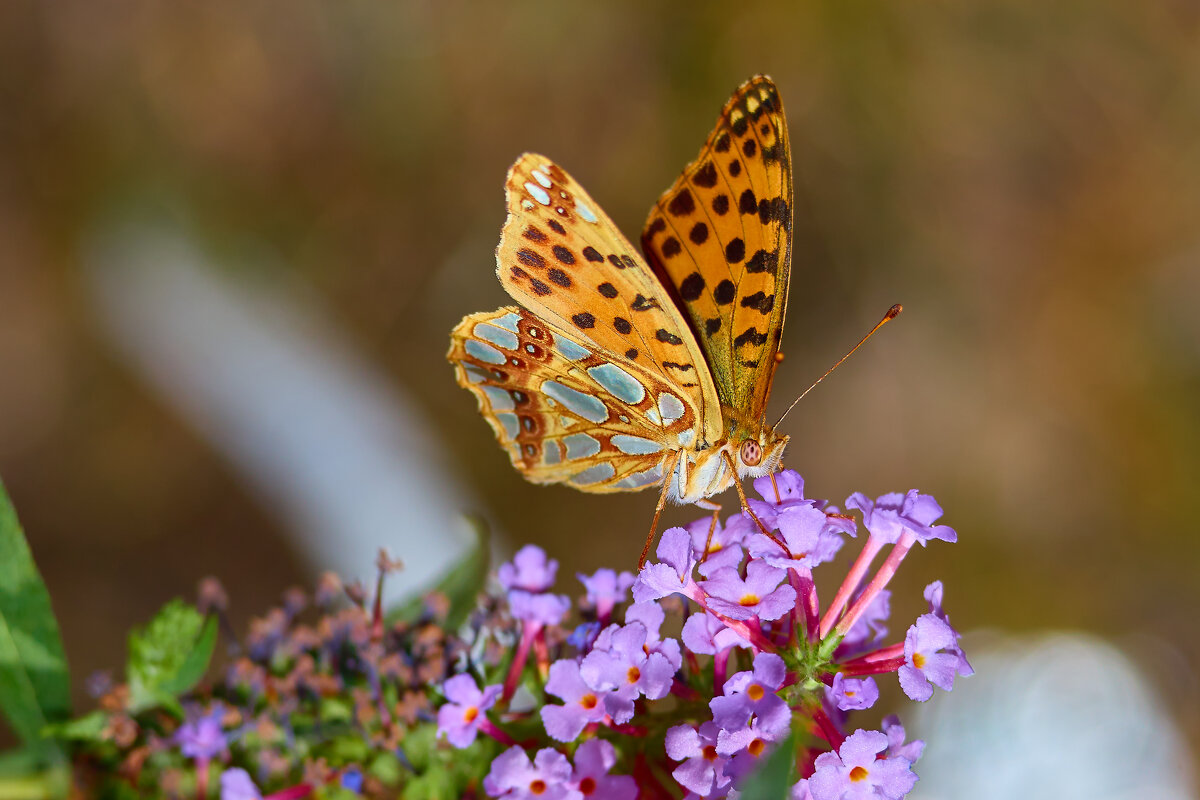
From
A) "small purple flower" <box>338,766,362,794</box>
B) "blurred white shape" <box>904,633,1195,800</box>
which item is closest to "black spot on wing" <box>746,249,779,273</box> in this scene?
"small purple flower" <box>338,766,362,794</box>

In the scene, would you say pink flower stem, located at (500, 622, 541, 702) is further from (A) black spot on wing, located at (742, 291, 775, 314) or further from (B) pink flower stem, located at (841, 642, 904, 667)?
(A) black spot on wing, located at (742, 291, 775, 314)

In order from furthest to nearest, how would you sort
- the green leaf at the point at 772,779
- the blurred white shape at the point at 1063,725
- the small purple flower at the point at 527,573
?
the blurred white shape at the point at 1063,725
the small purple flower at the point at 527,573
the green leaf at the point at 772,779

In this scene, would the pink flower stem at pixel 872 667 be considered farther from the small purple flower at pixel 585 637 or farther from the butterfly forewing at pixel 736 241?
the butterfly forewing at pixel 736 241

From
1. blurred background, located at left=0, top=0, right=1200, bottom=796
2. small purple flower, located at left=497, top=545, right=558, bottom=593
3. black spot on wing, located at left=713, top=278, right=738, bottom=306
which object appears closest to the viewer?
small purple flower, located at left=497, top=545, right=558, bottom=593

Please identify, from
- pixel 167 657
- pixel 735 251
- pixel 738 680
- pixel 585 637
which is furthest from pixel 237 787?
pixel 735 251

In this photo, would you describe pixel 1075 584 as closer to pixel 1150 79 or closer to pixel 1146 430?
pixel 1146 430

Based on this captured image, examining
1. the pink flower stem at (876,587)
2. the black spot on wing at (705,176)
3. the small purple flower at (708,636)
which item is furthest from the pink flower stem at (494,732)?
the black spot on wing at (705,176)
